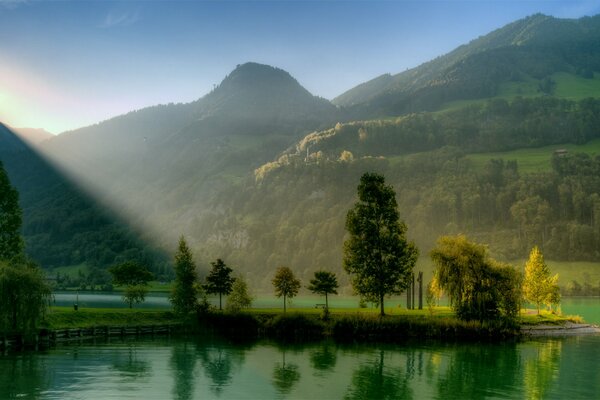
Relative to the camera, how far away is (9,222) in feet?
289

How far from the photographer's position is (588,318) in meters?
129

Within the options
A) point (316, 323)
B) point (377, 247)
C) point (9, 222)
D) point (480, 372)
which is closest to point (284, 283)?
point (316, 323)

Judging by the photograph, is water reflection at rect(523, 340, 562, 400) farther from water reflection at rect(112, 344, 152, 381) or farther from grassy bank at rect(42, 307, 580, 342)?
water reflection at rect(112, 344, 152, 381)

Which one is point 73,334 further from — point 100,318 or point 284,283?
point 284,283

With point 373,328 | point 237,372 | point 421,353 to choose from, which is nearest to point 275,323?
point 373,328

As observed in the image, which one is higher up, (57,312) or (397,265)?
(397,265)

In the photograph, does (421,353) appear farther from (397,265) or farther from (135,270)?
(135,270)

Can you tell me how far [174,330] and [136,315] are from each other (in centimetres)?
698

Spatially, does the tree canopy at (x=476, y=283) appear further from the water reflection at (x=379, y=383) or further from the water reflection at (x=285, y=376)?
the water reflection at (x=285, y=376)

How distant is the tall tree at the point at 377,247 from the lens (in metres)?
96.1

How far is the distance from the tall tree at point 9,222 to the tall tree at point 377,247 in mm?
51965

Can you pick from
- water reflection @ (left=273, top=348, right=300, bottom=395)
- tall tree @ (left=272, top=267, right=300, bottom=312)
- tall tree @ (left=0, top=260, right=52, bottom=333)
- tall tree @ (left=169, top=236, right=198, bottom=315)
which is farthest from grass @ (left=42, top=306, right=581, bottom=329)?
water reflection @ (left=273, top=348, right=300, bottom=395)

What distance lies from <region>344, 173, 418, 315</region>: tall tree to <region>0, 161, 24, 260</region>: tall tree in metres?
52.0

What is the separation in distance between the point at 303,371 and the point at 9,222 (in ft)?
179
